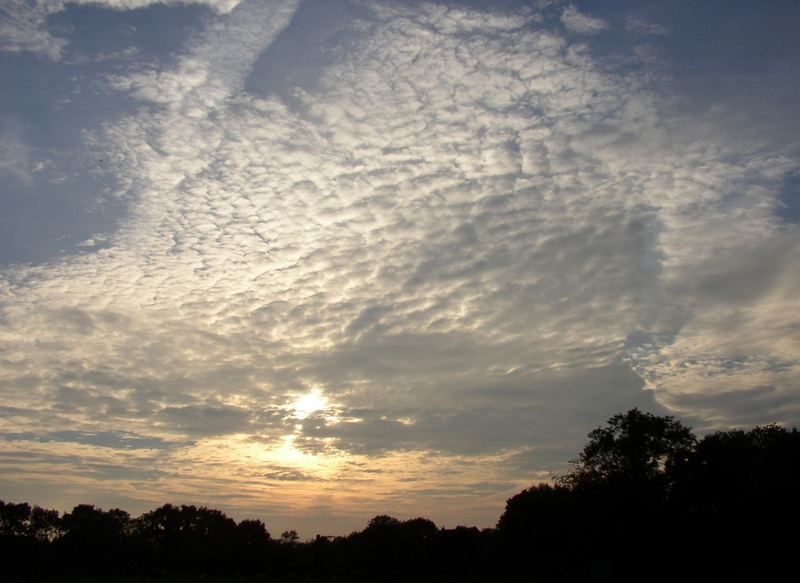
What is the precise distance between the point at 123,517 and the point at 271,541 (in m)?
48.1

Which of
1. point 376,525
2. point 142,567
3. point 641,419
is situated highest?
point 641,419

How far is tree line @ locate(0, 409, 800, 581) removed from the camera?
2872 inches

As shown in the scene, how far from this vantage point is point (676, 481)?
80.9 metres

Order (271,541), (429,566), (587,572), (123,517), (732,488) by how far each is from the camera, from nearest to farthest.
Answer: (732,488) → (587,572) → (429,566) → (271,541) → (123,517)

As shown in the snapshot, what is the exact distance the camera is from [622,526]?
78.6 metres

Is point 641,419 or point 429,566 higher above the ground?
point 641,419

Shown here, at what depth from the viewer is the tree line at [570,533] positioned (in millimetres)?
72938

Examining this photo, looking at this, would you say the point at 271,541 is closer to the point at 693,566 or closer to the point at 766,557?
the point at 693,566

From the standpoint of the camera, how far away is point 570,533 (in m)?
97.9

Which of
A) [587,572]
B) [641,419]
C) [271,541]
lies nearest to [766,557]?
[641,419]

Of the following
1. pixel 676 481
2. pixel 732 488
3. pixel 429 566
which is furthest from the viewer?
pixel 429 566

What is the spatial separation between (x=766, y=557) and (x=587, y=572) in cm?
4510

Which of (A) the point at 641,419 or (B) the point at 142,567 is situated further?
(B) the point at 142,567

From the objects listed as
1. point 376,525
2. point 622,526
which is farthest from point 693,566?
point 376,525
